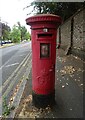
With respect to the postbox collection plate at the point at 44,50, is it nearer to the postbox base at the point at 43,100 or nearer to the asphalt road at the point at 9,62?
the postbox base at the point at 43,100

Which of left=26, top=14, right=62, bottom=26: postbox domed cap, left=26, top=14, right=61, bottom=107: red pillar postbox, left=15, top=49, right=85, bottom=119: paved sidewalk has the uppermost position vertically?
left=26, top=14, right=62, bottom=26: postbox domed cap

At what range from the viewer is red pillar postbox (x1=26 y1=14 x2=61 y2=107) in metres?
4.36

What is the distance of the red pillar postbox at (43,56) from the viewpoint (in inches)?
171

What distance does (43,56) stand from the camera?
4539mm

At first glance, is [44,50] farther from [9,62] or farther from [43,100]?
[9,62]

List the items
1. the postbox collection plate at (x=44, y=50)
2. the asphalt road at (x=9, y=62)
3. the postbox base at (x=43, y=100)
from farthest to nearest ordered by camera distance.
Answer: the asphalt road at (x=9, y=62) → the postbox base at (x=43, y=100) → the postbox collection plate at (x=44, y=50)

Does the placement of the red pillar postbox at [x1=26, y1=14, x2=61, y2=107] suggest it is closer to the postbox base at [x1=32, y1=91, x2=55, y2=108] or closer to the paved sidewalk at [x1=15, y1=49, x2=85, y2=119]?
the postbox base at [x1=32, y1=91, x2=55, y2=108]

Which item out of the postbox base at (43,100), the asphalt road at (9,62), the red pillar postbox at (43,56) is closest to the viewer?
the red pillar postbox at (43,56)

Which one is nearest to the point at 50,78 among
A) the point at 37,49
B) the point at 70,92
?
the point at 37,49

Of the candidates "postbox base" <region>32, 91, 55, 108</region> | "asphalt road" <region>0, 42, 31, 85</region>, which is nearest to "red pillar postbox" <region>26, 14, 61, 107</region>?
"postbox base" <region>32, 91, 55, 108</region>

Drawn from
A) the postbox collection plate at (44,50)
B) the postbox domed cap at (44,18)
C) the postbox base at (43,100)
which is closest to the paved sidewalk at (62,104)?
the postbox base at (43,100)

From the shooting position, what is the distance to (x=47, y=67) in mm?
4520

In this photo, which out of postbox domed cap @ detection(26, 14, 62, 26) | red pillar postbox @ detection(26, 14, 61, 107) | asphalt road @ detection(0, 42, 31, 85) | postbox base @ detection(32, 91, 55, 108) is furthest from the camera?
asphalt road @ detection(0, 42, 31, 85)

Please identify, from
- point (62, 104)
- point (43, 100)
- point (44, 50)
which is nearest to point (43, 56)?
point (44, 50)
